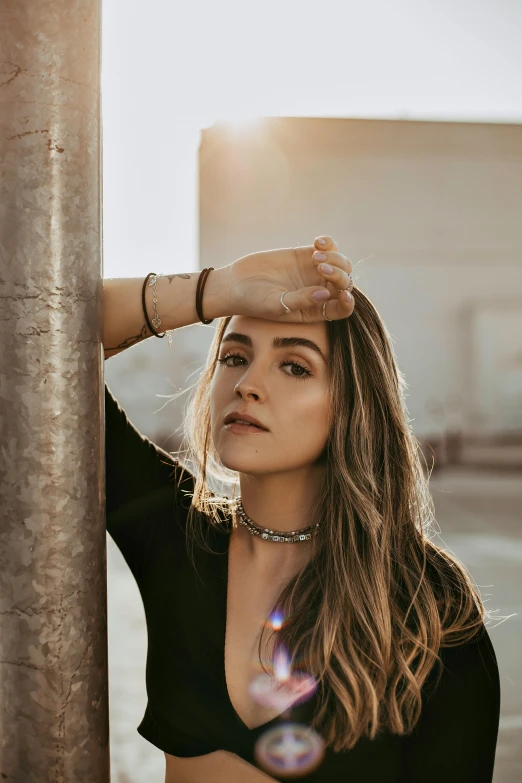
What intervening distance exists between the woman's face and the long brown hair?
4 centimetres

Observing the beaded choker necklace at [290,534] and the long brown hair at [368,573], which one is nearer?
the long brown hair at [368,573]

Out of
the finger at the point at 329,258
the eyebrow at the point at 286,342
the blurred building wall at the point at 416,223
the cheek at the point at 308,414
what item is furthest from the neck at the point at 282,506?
the blurred building wall at the point at 416,223

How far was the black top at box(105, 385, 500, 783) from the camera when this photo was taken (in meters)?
1.36

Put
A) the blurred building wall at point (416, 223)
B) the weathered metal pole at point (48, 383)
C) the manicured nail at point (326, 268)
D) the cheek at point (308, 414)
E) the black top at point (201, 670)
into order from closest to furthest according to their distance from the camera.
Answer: the weathered metal pole at point (48, 383) < the manicured nail at point (326, 268) < the black top at point (201, 670) < the cheek at point (308, 414) < the blurred building wall at point (416, 223)

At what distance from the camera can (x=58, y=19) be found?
2.69 ft

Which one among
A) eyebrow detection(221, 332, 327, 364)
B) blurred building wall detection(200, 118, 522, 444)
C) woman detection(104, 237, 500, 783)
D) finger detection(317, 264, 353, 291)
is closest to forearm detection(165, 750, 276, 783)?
woman detection(104, 237, 500, 783)

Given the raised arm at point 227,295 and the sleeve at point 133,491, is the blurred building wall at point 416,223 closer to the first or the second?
the sleeve at point 133,491

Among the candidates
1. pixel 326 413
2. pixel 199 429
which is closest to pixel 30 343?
pixel 326 413

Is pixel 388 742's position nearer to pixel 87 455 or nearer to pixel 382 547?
pixel 382 547

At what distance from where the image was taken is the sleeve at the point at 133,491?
5.34ft

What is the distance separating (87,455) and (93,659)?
0.77 feet

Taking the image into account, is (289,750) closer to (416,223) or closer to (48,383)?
(48,383)

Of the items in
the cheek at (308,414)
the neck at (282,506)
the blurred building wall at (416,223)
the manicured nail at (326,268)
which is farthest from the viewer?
the blurred building wall at (416,223)

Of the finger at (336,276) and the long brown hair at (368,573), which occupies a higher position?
the finger at (336,276)
